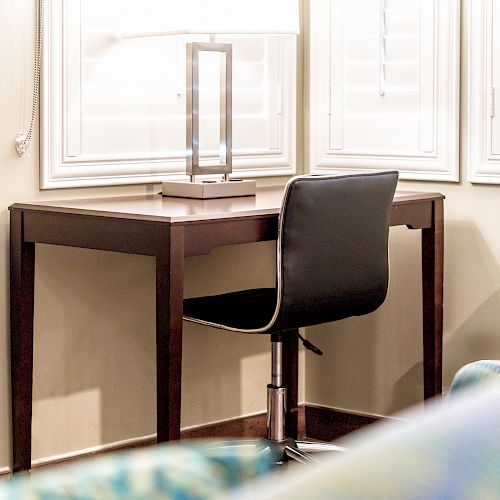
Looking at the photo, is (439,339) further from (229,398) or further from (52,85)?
(52,85)

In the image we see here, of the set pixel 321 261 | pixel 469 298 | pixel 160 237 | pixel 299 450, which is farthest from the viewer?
pixel 469 298

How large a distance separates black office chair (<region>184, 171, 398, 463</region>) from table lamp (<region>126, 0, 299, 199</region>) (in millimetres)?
298

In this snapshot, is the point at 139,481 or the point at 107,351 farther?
the point at 107,351

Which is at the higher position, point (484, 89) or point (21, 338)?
point (484, 89)

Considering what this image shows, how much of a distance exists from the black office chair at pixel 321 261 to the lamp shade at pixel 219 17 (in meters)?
0.50

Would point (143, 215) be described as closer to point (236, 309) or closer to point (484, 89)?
point (236, 309)

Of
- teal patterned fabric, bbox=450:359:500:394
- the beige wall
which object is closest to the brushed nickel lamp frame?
the beige wall

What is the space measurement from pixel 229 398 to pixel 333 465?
2870 millimetres

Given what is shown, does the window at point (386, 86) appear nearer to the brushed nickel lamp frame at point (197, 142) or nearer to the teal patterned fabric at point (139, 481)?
the brushed nickel lamp frame at point (197, 142)

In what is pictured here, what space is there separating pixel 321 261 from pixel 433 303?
2.12 ft

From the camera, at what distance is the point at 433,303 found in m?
2.78

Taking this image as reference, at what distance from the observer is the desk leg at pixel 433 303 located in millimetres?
2764

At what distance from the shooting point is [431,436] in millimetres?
207

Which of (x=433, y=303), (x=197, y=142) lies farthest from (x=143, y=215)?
(x=433, y=303)
